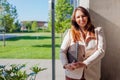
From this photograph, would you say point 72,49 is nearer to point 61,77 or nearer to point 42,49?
point 61,77

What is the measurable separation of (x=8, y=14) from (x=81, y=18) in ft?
16.1

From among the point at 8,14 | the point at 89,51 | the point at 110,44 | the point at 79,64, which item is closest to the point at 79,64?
the point at 79,64

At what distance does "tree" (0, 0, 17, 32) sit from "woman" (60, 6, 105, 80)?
13.7 feet

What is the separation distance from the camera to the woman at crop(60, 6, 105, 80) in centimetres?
163

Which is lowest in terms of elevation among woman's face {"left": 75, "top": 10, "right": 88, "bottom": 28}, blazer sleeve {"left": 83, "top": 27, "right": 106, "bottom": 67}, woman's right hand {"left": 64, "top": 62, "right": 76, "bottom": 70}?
woman's right hand {"left": 64, "top": 62, "right": 76, "bottom": 70}

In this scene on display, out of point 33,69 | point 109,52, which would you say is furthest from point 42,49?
point 33,69

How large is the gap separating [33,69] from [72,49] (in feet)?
1.83

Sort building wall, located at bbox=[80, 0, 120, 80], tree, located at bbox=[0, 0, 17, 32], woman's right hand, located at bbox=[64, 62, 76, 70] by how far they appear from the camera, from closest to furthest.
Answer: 1. woman's right hand, located at bbox=[64, 62, 76, 70]
2. building wall, located at bbox=[80, 0, 120, 80]
3. tree, located at bbox=[0, 0, 17, 32]

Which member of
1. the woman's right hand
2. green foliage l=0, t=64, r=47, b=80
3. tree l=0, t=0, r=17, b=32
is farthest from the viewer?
tree l=0, t=0, r=17, b=32

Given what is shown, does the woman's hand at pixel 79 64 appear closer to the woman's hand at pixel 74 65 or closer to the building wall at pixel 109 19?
the woman's hand at pixel 74 65

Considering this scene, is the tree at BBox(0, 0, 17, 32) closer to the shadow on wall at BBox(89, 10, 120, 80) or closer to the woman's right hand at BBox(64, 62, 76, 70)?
the shadow on wall at BBox(89, 10, 120, 80)

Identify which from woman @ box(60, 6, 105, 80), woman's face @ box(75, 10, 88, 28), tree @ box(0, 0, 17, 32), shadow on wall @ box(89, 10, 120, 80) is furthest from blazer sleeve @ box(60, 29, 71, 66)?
tree @ box(0, 0, 17, 32)

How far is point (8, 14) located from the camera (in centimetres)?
631

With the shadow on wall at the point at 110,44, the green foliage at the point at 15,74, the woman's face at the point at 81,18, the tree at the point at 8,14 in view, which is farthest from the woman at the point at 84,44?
the tree at the point at 8,14
